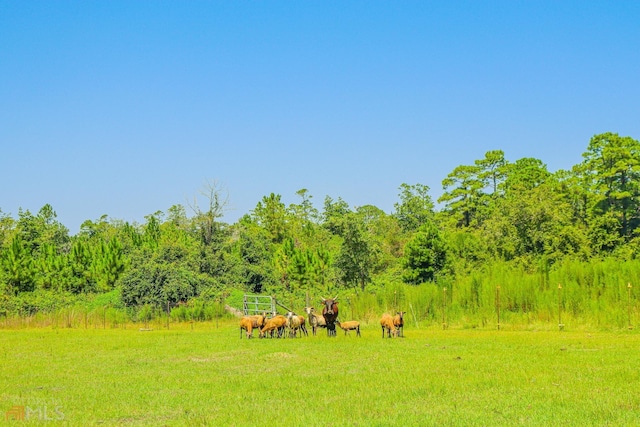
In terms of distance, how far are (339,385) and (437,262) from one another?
34.7 m

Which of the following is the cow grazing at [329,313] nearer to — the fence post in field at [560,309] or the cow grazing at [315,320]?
the cow grazing at [315,320]

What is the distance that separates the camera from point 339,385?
13641 mm

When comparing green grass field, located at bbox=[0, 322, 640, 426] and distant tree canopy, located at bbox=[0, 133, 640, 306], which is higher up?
distant tree canopy, located at bbox=[0, 133, 640, 306]

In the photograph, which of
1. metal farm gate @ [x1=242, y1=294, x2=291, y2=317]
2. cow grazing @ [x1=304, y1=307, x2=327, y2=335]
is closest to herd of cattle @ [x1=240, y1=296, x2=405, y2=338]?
cow grazing @ [x1=304, y1=307, x2=327, y2=335]

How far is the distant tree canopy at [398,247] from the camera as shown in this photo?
45.3 meters

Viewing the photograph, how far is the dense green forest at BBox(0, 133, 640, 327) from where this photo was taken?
3425 centimetres

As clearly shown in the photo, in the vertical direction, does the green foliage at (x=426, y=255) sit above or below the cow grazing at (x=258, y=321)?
above

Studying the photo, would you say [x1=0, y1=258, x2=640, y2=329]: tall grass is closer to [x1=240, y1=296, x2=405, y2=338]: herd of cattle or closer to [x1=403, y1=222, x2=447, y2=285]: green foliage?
[x1=403, y1=222, x2=447, y2=285]: green foliage

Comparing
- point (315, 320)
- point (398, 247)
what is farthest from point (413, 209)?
point (315, 320)

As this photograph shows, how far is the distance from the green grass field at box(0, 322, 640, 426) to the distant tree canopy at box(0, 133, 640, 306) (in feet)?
79.1

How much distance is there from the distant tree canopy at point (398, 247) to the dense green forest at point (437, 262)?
12 centimetres

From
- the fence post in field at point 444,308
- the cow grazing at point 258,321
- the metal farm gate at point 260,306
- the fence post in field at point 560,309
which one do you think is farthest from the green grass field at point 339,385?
the metal farm gate at point 260,306

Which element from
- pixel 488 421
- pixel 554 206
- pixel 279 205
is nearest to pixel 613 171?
pixel 554 206

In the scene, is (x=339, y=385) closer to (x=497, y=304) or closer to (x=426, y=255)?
(x=497, y=304)
